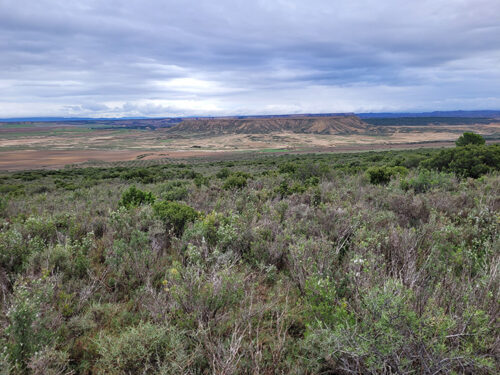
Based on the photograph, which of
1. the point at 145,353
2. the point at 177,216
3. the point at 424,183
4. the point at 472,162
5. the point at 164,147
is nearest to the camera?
the point at 145,353

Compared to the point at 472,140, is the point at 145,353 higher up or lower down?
lower down

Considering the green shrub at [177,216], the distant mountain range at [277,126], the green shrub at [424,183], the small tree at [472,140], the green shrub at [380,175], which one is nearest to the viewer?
the green shrub at [177,216]

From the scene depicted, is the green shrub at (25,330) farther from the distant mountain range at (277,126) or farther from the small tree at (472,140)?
the distant mountain range at (277,126)

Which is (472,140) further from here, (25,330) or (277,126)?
(277,126)

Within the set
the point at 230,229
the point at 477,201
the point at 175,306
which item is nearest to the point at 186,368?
the point at 175,306

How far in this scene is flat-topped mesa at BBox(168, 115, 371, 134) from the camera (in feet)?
470

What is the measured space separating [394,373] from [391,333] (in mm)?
268

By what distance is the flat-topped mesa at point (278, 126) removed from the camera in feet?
470

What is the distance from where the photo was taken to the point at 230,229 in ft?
14.8

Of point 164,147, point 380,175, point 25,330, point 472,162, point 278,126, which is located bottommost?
point 25,330

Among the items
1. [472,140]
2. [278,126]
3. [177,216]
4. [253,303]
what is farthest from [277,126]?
[253,303]

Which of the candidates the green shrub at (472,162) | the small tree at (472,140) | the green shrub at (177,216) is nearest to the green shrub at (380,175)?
the green shrub at (472,162)

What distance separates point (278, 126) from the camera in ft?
511

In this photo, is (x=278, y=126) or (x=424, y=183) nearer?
(x=424, y=183)
